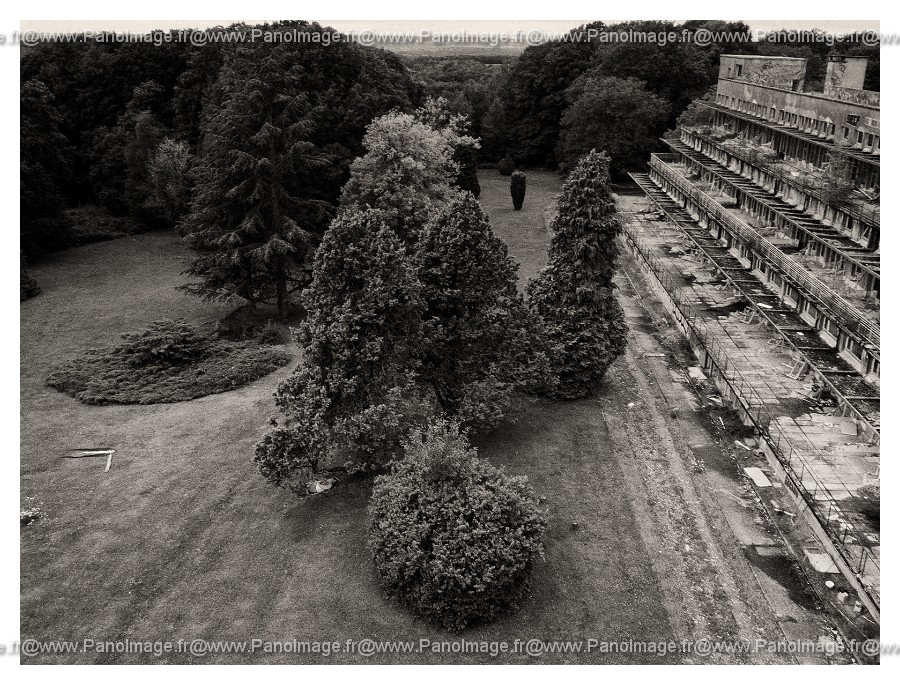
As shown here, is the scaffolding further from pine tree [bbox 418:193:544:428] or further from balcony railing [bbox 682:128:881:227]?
pine tree [bbox 418:193:544:428]

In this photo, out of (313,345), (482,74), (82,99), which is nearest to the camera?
(313,345)

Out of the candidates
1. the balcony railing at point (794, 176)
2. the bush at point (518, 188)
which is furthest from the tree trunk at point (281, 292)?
the bush at point (518, 188)

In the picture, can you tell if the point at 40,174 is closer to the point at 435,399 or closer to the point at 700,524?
the point at 435,399

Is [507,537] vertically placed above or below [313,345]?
below

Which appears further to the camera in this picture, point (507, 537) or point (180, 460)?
point (180, 460)

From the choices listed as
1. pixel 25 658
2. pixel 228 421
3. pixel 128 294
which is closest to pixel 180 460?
pixel 228 421

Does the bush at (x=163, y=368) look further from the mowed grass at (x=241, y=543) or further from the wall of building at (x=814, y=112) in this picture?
the wall of building at (x=814, y=112)

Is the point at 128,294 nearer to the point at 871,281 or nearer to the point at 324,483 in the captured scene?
the point at 324,483
